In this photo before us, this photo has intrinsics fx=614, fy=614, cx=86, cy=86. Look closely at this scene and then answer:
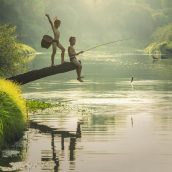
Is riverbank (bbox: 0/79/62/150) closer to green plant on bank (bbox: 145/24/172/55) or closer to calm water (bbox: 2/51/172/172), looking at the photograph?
calm water (bbox: 2/51/172/172)

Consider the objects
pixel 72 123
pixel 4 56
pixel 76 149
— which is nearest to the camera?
pixel 76 149

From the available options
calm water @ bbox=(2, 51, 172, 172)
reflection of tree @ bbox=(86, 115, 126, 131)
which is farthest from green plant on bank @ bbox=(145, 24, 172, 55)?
reflection of tree @ bbox=(86, 115, 126, 131)

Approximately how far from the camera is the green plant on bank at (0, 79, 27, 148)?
24.3m

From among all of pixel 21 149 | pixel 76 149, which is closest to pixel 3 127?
pixel 21 149

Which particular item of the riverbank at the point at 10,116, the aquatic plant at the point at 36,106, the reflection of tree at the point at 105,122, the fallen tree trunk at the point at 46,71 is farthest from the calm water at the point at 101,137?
the fallen tree trunk at the point at 46,71

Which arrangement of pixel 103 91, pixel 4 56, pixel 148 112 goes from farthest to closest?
pixel 103 91 → pixel 4 56 → pixel 148 112

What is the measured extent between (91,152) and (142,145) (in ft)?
8.41

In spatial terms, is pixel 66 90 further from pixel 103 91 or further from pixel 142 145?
pixel 142 145

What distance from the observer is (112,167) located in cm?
2070

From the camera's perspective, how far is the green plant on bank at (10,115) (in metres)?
24.3

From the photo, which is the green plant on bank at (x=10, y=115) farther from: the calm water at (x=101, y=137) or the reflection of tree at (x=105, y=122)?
the reflection of tree at (x=105, y=122)

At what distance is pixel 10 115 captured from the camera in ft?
83.3

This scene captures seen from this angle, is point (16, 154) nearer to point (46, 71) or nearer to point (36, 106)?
point (46, 71)

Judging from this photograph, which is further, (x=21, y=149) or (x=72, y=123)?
(x=72, y=123)
